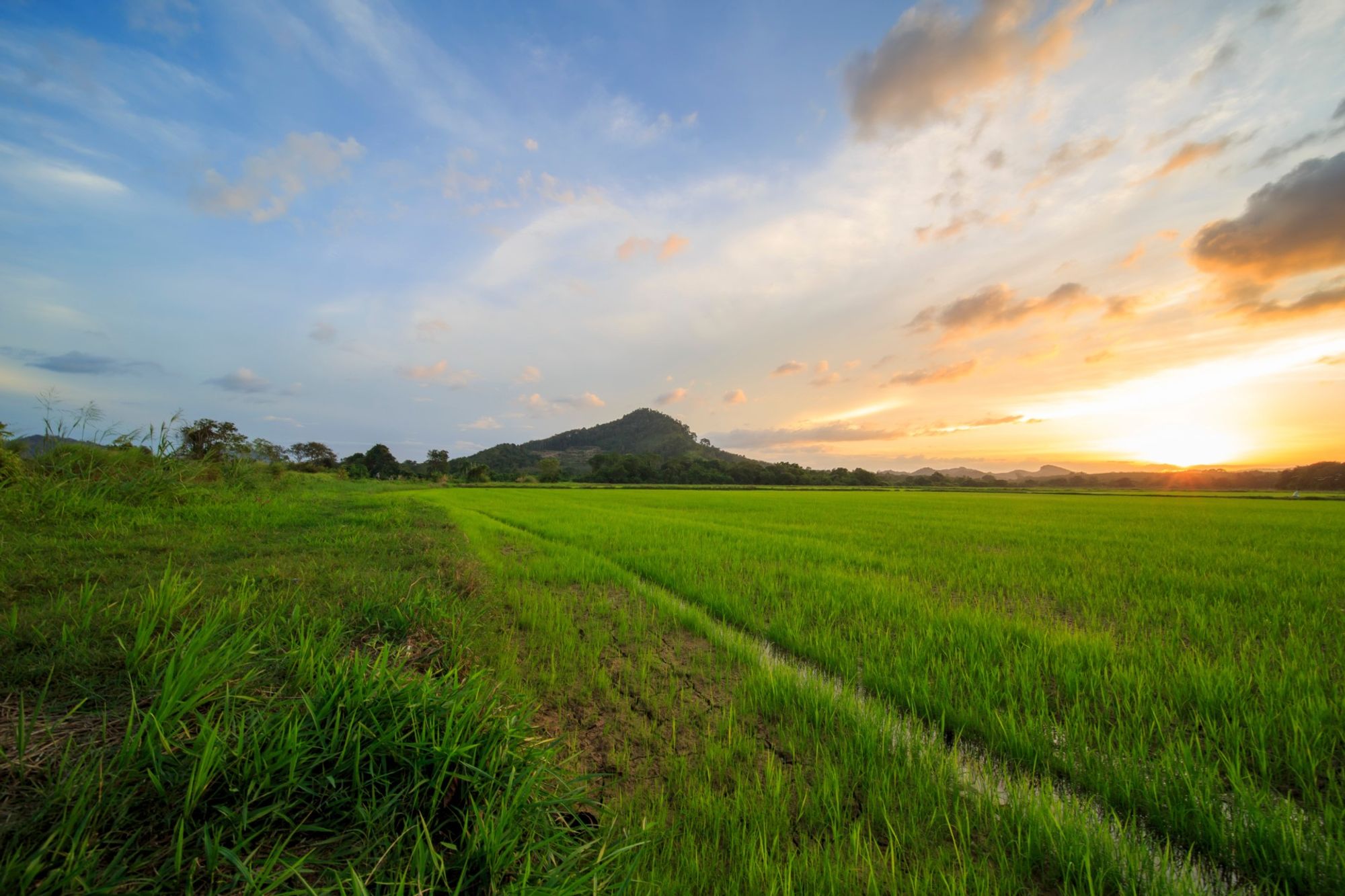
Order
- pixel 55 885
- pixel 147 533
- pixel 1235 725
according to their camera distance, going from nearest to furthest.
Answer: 1. pixel 55 885
2. pixel 1235 725
3. pixel 147 533

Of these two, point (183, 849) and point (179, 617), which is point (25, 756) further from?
point (179, 617)

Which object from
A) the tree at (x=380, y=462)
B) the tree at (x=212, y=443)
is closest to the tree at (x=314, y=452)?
the tree at (x=380, y=462)

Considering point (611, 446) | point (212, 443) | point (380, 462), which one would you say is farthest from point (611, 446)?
point (212, 443)

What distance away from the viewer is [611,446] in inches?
5566

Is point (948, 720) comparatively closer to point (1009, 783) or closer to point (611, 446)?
point (1009, 783)

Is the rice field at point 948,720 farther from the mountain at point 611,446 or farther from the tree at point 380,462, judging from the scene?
the mountain at point 611,446

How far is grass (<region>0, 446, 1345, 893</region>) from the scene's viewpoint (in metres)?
1.39

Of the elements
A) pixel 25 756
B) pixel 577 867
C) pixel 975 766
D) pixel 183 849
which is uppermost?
pixel 25 756

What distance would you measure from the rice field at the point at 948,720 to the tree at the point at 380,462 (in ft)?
254

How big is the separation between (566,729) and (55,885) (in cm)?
187

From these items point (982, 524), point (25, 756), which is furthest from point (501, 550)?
point (982, 524)

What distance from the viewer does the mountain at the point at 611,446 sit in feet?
372

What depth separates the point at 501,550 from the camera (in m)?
8.05

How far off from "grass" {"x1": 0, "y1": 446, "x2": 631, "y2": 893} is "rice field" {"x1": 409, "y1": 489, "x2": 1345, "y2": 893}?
1.74ft
